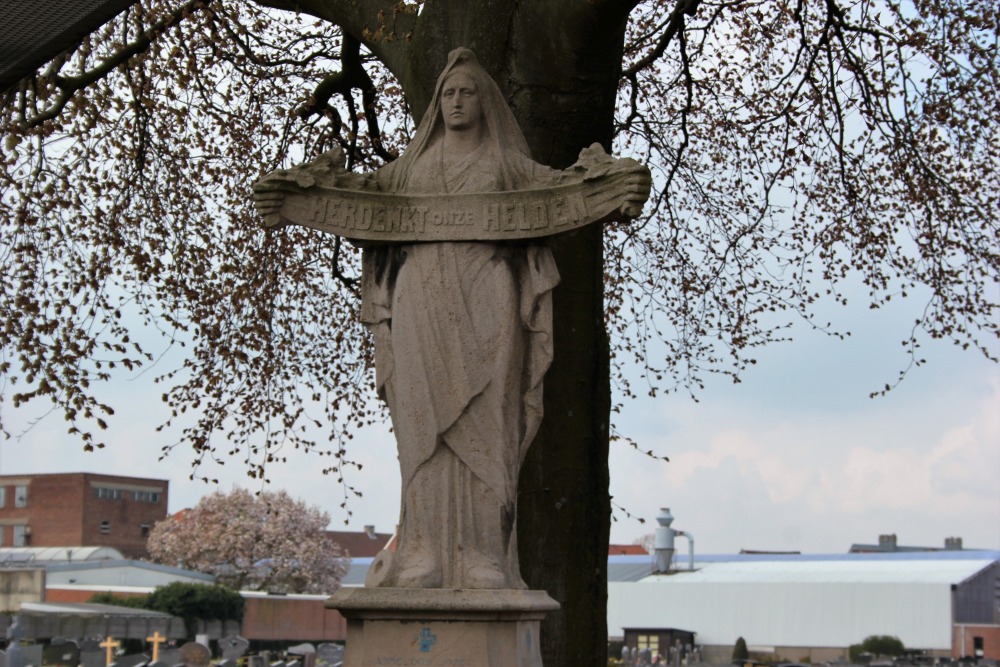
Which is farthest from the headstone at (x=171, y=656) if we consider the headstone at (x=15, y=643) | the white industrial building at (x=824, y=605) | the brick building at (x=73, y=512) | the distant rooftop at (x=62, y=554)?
the brick building at (x=73, y=512)

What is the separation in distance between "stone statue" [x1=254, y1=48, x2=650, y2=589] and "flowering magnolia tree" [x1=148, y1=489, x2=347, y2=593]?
40.3 meters

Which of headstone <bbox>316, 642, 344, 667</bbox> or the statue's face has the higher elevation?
the statue's face

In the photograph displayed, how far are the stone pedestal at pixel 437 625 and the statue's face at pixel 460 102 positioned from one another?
6.98 ft

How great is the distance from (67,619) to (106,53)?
13512mm

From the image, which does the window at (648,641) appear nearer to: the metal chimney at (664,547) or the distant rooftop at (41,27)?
the metal chimney at (664,547)

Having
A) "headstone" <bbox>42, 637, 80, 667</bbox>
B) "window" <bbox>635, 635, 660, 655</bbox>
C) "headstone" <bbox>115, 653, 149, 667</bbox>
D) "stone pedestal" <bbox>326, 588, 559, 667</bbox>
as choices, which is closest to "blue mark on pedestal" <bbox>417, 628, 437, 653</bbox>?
"stone pedestal" <bbox>326, 588, 559, 667</bbox>

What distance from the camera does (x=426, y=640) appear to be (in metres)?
5.71

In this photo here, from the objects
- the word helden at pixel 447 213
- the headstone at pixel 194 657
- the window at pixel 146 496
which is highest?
the window at pixel 146 496

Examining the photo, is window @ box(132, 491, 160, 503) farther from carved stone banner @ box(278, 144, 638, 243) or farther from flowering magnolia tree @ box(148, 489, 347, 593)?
carved stone banner @ box(278, 144, 638, 243)

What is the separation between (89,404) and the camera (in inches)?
518

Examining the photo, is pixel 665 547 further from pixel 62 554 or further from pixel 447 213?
pixel 447 213

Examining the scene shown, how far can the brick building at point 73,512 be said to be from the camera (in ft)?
176

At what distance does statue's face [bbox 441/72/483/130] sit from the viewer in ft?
21.0

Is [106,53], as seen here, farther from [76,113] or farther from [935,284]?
[935,284]
